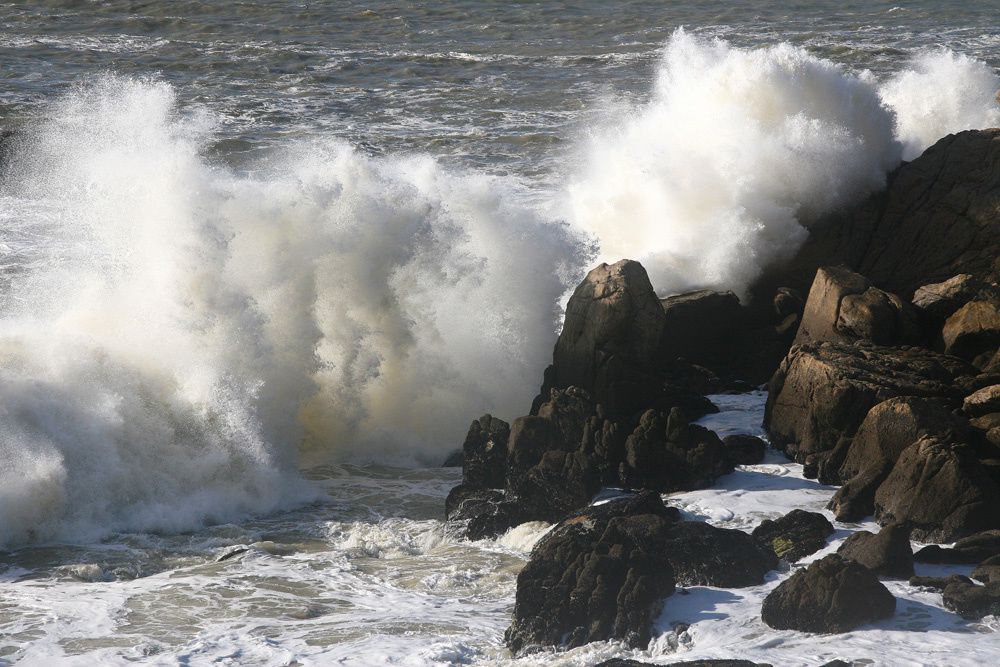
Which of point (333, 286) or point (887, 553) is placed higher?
point (333, 286)

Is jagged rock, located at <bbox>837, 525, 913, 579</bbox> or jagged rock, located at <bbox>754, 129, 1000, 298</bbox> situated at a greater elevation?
jagged rock, located at <bbox>754, 129, 1000, 298</bbox>

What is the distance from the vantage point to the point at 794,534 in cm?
1212

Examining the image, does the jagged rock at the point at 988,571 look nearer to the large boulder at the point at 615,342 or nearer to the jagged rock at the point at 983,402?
the jagged rock at the point at 983,402

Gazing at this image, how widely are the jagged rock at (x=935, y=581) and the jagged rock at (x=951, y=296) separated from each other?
4.79 metres

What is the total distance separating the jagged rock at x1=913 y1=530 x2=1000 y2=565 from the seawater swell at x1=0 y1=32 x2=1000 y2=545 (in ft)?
21.1

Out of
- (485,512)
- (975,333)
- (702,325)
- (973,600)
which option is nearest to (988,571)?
(973,600)

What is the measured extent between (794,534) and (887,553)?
45.6 inches

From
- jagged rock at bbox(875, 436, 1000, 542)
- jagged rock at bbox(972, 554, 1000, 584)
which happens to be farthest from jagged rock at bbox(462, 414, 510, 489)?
jagged rock at bbox(972, 554, 1000, 584)

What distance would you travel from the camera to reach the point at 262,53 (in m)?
35.1

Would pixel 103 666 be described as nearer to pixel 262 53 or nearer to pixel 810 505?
pixel 810 505

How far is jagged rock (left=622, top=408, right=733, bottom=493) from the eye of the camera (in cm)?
1375

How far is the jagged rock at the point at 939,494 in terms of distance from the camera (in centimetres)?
1180

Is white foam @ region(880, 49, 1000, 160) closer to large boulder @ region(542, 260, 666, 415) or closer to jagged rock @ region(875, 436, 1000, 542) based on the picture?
large boulder @ region(542, 260, 666, 415)

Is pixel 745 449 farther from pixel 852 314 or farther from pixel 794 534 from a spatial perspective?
pixel 794 534
